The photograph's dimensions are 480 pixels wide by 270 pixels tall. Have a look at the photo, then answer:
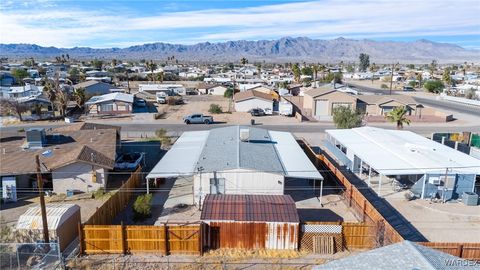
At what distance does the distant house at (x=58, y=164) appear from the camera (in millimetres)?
27266

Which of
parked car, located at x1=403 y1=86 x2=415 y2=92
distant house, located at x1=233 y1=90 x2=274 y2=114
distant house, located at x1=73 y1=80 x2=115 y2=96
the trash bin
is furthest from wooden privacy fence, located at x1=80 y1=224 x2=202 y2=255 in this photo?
parked car, located at x1=403 y1=86 x2=415 y2=92

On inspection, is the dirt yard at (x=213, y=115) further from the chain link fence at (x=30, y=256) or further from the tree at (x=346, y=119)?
the chain link fence at (x=30, y=256)

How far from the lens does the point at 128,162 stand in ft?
109

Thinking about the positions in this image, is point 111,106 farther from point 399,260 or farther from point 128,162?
point 399,260

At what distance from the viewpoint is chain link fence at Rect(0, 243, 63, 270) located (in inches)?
701

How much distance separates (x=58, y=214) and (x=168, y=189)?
9.67 m

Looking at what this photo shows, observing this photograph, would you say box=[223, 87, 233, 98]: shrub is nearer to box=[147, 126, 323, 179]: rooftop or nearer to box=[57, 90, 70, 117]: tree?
box=[57, 90, 70, 117]: tree

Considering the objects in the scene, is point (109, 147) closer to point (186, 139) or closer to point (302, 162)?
point (186, 139)

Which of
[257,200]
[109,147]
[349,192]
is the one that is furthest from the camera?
[109,147]

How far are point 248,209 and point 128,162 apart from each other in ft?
52.8

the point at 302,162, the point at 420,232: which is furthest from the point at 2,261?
the point at 420,232

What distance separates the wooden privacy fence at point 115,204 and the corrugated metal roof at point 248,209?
560 centimetres

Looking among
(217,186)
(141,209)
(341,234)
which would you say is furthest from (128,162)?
(341,234)

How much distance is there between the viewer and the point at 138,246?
19453 mm
